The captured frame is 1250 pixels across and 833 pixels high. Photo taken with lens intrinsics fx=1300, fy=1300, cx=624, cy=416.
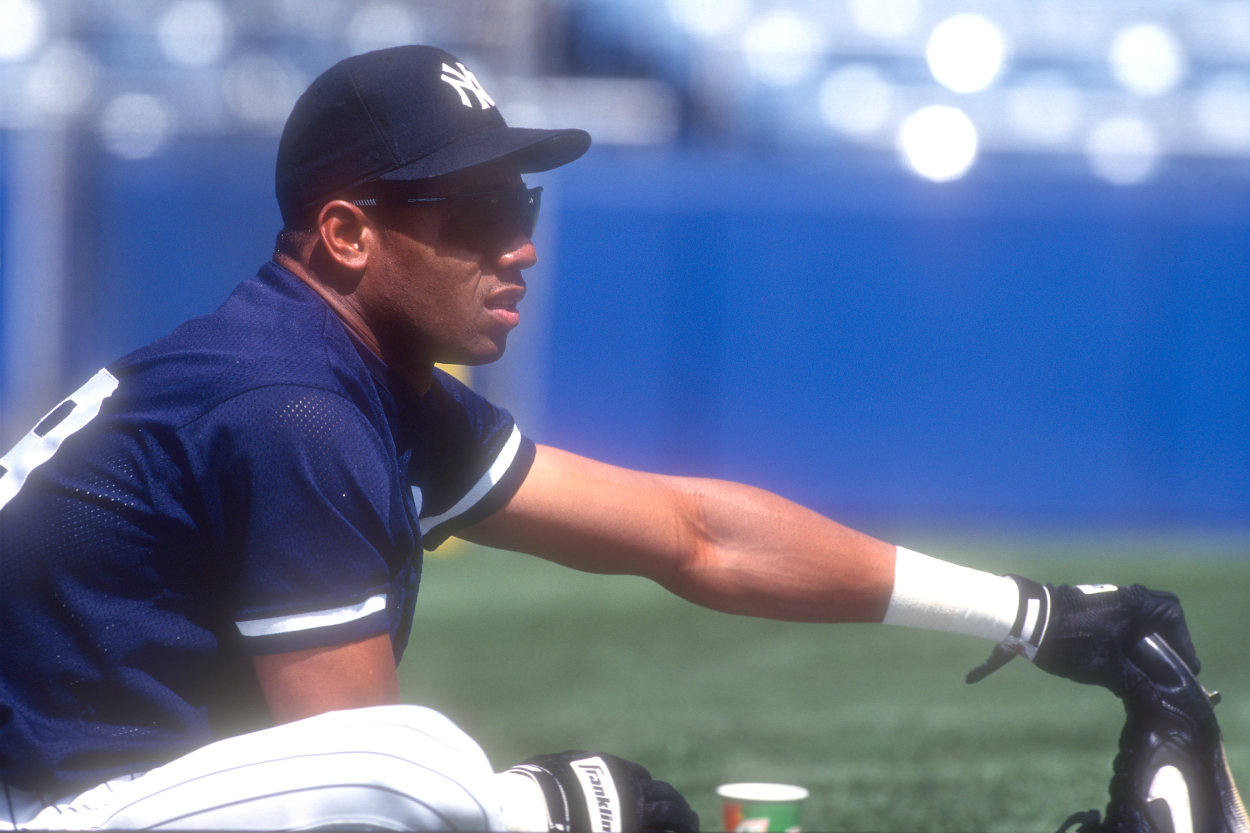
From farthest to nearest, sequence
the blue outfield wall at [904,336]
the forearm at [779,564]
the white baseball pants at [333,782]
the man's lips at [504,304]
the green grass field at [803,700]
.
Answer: the blue outfield wall at [904,336] < the green grass field at [803,700] < the forearm at [779,564] < the man's lips at [504,304] < the white baseball pants at [333,782]

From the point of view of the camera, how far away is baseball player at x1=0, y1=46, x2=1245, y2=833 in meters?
1.83

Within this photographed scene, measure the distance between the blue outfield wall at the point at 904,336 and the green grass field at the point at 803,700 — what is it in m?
3.03

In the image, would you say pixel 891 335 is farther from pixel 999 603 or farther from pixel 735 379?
pixel 999 603

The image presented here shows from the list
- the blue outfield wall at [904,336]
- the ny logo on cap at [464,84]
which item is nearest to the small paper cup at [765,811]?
the ny logo on cap at [464,84]

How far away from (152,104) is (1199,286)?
384 inches

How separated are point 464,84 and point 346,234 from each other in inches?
13.0

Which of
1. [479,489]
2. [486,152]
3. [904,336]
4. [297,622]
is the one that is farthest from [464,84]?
[904,336]

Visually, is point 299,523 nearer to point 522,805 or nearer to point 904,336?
point 522,805

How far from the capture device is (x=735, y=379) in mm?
11625

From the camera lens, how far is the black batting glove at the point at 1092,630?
2652 millimetres

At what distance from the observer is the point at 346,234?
83.7 inches

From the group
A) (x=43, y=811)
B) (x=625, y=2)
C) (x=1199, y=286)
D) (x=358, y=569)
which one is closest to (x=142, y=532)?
(x=358, y=569)

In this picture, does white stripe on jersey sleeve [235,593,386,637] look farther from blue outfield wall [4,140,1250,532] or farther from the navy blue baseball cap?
blue outfield wall [4,140,1250,532]

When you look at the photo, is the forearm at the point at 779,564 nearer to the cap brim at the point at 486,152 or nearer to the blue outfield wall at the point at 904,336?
the cap brim at the point at 486,152
